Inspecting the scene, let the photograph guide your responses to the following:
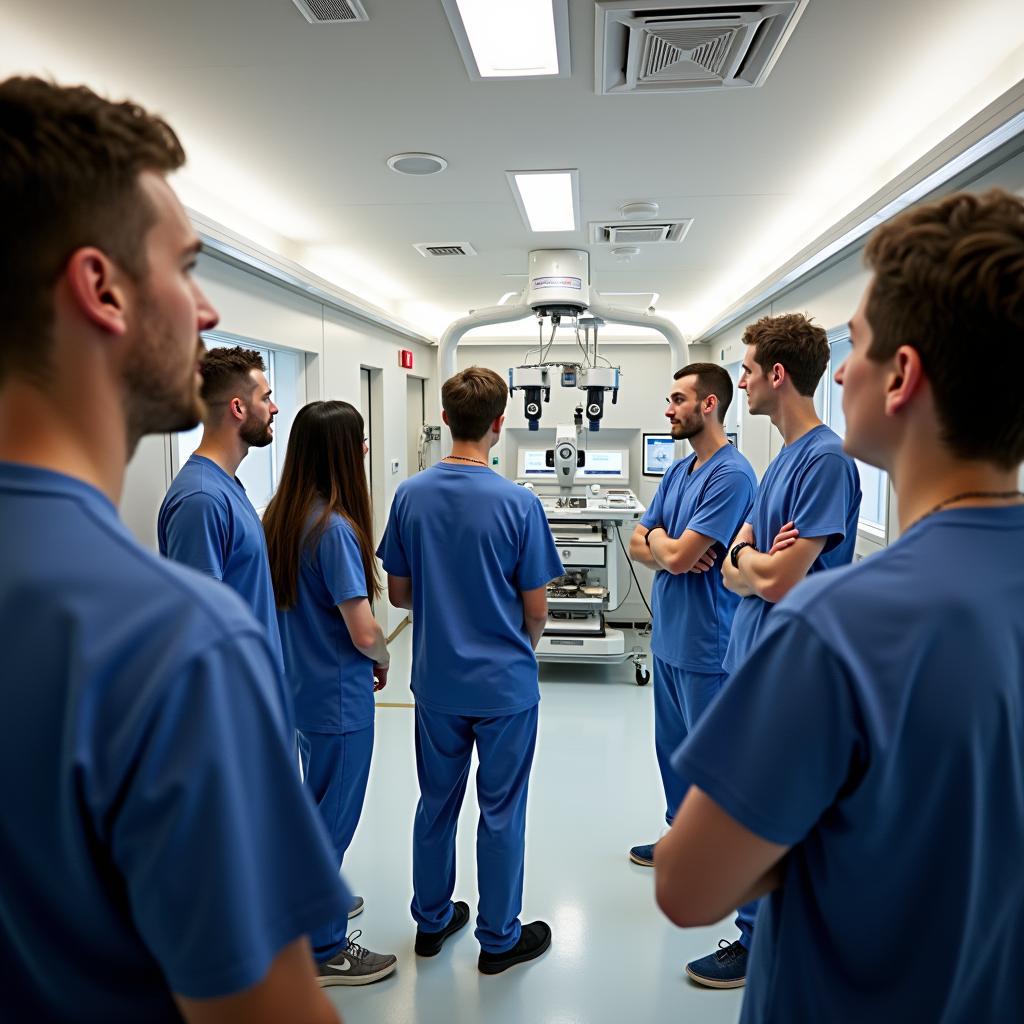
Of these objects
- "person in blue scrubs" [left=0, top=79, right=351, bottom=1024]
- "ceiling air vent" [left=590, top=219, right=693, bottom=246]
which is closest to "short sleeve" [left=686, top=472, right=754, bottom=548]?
"ceiling air vent" [left=590, top=219, right=693, bottom=246]

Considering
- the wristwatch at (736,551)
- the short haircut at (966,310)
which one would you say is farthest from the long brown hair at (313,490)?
the short haircut at (966,310)

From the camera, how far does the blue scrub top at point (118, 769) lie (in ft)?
1.94

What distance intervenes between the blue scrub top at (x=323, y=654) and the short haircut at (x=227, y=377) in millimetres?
413

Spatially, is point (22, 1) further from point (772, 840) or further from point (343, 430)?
point (772, 840)

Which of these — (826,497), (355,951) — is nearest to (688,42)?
(826,497)

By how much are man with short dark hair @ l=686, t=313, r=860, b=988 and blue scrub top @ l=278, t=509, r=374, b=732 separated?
108cm

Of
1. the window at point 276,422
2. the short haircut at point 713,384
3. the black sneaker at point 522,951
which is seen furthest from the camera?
the window at point 276,422

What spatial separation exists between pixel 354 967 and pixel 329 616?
3.27 ft

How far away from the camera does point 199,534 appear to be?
190cm

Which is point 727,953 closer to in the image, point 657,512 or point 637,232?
point 657,512

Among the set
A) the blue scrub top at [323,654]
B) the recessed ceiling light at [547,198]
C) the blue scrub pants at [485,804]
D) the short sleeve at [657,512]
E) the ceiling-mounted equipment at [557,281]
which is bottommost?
the blue scrub pants at [485,804]

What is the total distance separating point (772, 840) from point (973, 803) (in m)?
0.20

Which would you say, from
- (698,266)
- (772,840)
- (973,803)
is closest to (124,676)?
(772,840)

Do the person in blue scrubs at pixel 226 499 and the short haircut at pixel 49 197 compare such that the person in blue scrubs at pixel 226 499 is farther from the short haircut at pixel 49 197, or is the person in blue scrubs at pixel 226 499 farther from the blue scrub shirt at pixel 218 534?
the short haircut at pixel 49 197
